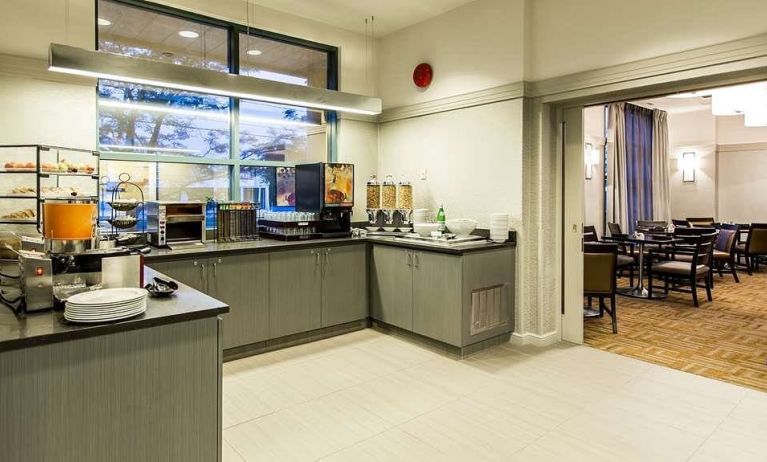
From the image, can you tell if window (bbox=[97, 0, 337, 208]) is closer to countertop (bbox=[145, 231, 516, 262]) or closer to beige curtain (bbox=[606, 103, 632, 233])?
countertop (bbox=[145, 231, 516, 262])

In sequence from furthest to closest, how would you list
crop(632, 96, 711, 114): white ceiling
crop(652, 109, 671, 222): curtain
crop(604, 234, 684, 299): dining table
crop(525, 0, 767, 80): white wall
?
crop(652, 109, 671, 222): curtain < crop(632, 96, 711, 114): white ceiling < crop(604, 234, 684, 299): dining table < crop(525, 0, 767, 80): white wall

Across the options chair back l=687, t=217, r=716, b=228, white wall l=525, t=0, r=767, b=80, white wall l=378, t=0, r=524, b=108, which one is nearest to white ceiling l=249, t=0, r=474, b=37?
white wall l=378, t=0, r=524, b=108

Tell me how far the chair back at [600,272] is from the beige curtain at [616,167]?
459cm

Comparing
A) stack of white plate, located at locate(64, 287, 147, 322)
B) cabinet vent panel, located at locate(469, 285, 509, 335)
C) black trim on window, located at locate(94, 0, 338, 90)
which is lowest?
cabinet vent panel, located at locate(469, 285, 509, 335)

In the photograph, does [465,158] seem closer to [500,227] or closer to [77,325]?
[500,227]

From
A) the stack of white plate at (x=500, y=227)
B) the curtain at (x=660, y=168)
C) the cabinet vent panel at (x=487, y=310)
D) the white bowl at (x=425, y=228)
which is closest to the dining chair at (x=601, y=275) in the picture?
the stack of white plate at (x=500, y=227)

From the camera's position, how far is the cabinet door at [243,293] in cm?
399

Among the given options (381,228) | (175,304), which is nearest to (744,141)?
(381,228)

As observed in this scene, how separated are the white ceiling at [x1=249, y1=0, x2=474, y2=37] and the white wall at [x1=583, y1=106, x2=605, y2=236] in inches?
185

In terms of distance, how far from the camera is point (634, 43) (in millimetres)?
3750

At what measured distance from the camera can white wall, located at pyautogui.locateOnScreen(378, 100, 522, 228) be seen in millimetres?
4496

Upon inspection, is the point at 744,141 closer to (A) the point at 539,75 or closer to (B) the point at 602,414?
(A) the point at 539,75

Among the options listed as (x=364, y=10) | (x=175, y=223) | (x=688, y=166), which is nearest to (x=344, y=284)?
(x=175, y=223)

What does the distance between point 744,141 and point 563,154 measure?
8344 millimetres
